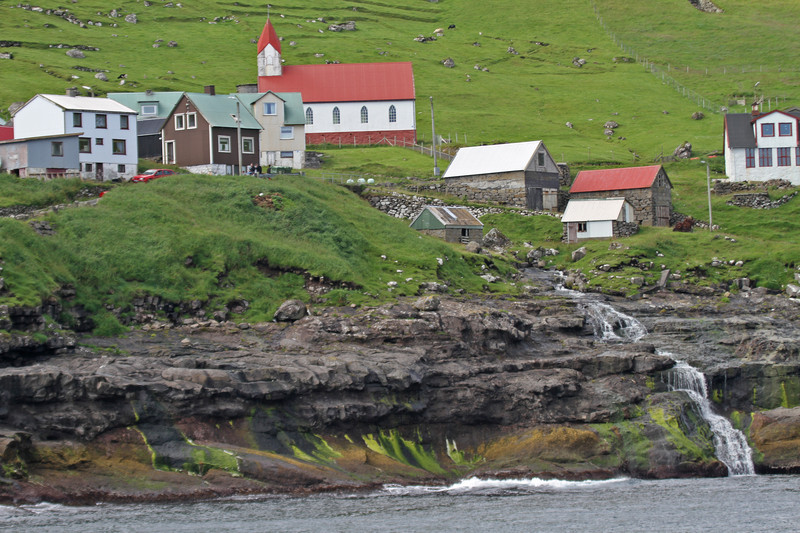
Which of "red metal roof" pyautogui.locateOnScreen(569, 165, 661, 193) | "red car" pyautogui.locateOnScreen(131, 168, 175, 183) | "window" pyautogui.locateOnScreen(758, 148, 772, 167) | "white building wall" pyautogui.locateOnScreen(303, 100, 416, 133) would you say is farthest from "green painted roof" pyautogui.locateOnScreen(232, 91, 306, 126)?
"window" pyautogui.locateOnScreen(758, 148, 772, 167)

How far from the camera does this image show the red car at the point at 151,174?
81.4 m

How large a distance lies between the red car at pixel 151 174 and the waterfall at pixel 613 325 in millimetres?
36645

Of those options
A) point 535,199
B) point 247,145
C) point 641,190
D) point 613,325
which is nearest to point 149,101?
point 247,145

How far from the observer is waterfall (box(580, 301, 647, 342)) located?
66.6 metres

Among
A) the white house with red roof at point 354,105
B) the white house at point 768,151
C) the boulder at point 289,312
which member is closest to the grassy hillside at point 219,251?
the boulder at point 289,312

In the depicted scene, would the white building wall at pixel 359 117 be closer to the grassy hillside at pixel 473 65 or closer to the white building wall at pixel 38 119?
the grassy hillside at pixel 473 65

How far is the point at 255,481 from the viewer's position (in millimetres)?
46344

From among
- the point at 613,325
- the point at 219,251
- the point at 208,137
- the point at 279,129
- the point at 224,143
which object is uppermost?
the point at 279,129

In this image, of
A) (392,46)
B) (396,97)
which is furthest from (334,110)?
(392,46)

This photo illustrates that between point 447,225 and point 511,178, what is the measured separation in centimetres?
1688

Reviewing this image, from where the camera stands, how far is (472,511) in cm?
4412

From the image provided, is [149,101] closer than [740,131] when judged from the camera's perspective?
No

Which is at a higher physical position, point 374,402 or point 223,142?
point 223,142

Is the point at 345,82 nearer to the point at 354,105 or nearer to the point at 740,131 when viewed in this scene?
the point at 354,105
